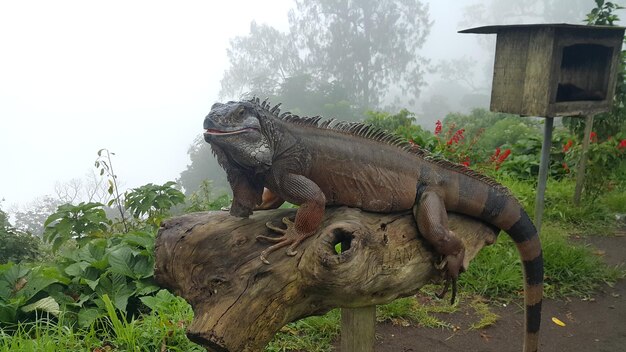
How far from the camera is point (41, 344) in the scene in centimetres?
317

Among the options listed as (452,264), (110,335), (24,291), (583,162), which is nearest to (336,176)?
(452,264)

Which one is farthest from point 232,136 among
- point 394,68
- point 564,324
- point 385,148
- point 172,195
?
point 394,68

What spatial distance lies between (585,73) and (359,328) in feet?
12.4

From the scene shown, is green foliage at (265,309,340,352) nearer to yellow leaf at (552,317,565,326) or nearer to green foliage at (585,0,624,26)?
yellow leaf at (552,317,565,326)

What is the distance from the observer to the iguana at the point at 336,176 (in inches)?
88.7

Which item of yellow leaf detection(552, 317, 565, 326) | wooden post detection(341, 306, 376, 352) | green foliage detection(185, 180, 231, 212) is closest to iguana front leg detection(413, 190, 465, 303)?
wooden post detection(341, 306, 376, 352)

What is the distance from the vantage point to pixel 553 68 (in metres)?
4.09

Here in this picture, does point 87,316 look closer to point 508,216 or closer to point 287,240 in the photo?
point 287,240

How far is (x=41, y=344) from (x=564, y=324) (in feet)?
13.5

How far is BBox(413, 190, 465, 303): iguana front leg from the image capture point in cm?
244

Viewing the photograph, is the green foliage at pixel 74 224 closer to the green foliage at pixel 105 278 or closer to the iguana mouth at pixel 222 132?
the green foliage at pixel 105 278

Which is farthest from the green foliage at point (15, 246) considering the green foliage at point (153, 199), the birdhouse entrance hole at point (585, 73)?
the birdhouse entrance hole at point (585, 73)

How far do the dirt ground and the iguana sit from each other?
152 cm

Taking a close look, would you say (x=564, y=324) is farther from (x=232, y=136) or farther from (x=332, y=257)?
(x=232, y=136)
